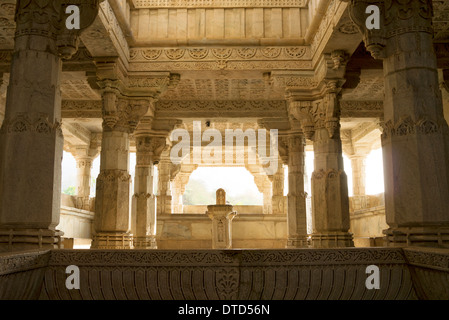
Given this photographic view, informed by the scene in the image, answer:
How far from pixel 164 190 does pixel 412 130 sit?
516 inches

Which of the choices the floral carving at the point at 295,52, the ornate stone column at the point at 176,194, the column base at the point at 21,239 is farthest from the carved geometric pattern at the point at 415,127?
the ornate stone column at the point at 176,194

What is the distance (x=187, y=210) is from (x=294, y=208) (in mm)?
12753

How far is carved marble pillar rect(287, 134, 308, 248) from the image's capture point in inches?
472

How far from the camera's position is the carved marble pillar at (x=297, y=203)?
39.3ft

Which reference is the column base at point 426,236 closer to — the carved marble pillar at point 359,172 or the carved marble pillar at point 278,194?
the carved marble pillar at point 278,194

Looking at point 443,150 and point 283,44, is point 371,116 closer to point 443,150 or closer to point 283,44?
point 283,44

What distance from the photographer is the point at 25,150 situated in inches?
177

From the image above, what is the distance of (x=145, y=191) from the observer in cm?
1229

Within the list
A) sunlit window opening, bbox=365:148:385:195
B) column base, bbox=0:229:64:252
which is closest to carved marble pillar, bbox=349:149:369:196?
sunlit window opening, bbox=365:148:385:195

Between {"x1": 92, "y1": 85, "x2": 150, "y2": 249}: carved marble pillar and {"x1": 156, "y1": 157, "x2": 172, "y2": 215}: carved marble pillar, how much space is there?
6869 millimetres

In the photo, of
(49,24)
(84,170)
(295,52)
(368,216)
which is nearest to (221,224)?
(295,52)

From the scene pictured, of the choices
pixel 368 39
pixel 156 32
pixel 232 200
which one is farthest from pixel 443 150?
pixel 232 200

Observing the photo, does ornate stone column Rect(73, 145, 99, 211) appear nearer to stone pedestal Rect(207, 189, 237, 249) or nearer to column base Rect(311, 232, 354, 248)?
stone pedestal Rect(207, 189, 237, 249)

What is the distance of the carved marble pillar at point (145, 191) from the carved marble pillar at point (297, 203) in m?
3.84
